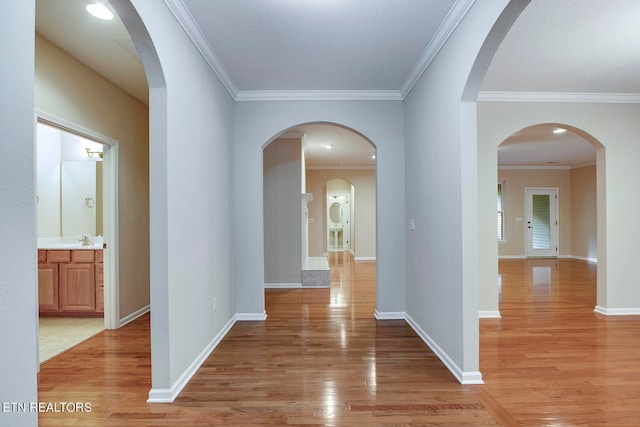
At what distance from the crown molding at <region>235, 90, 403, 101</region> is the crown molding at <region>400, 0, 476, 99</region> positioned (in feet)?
0.96

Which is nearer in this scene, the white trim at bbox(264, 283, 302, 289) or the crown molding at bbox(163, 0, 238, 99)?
the crown molding at bbox(163, 0, 238, 99)

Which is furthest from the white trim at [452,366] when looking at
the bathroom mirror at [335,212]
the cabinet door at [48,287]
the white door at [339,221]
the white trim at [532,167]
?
the bathroom mirror at [335,212]

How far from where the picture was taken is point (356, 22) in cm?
248

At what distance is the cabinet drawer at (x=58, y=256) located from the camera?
3787mm

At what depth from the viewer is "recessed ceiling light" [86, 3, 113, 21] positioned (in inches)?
88.2

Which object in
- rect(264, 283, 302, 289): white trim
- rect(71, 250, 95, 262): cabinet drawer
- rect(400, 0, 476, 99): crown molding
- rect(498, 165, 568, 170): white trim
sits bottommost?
rect(264, 283, 302, 289): white trim

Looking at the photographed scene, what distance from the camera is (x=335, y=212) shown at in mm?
12789

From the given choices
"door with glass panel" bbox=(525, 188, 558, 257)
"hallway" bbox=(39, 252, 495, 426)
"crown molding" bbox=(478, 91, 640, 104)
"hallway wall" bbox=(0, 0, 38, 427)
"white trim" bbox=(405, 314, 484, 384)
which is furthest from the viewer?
"door with glass panel" bbox=(525, 188, 558, 257)

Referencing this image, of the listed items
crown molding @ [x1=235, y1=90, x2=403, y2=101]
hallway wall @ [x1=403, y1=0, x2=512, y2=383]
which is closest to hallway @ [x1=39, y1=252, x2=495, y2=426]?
hallway wall @ [x1=403, y1=0, x2=512, y2=383]

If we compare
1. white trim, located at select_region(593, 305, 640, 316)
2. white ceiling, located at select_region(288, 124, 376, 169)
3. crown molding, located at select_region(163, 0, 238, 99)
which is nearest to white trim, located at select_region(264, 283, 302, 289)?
white ceiling, located at select_region(288, 124, 376, 169)

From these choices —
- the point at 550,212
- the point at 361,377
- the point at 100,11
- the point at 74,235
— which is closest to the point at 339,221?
the point at 550,212

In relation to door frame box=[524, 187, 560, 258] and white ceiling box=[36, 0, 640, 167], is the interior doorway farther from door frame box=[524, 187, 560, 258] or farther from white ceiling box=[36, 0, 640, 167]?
door frame box=[524, 187, 560, 258]

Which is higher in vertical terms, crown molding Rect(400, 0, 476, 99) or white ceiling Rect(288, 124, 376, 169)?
white ceiling Rect(288, 124, 376, 169)

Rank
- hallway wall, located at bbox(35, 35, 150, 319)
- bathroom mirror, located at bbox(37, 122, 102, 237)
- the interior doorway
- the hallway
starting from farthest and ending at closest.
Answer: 1. bathroom mirror, located at bbox(37, 122, 102, 237)
2. the interior doorway
3. hallway wall, located at bbox(35, 35, 150, 319)
4. the hallway
